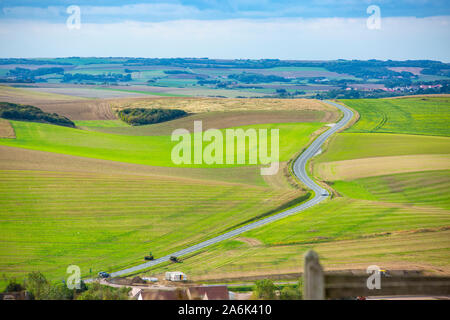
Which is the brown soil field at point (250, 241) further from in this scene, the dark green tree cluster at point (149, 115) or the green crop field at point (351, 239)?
the dark green tree cluster at point (149, 115)

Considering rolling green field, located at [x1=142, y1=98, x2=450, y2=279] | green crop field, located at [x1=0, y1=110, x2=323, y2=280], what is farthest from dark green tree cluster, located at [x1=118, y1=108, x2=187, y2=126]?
rolling green field, located at [x1=142, y1=98, x2=450, y2=279]

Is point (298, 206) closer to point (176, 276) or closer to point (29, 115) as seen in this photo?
point (176, 276)

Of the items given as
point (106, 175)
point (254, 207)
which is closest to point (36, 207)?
point (106, 175)

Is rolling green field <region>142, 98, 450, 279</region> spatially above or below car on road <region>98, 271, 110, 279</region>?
above

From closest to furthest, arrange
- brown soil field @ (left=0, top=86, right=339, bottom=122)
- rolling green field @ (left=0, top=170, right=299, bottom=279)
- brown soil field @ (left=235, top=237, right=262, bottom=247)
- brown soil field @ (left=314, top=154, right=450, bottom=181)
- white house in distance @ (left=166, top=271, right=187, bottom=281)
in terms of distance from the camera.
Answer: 1. white house in distance @ (left=166, top=271, right=187, bottom=281)
2. rolling green field @ (left=0, top=170, right=299, bottom=279)
3. brown soil field @ (left=235, top=237, right=262, bottom=247)
4. brown soil field @ (left=314, top=154, right=450, bottom=181)
5. brown soil field @ (left=0, top=86, right=339, bottom=122)

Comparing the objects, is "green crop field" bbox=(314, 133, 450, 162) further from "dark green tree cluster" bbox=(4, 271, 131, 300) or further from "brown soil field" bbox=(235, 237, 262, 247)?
"dark green tree cluster" bbox=(4, 271, 131, 300)

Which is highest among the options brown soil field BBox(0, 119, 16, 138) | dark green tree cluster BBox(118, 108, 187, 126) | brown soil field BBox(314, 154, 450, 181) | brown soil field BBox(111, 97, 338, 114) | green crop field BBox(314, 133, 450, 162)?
brown soil field BBox(111, 97, 338, 114)

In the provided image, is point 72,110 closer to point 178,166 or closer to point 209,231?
point 178,166

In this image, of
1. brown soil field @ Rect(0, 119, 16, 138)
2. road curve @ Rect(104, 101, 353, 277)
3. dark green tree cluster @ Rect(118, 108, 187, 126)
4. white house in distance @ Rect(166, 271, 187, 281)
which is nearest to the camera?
white house in distance @ Rect(166, 271, 187, 281)
